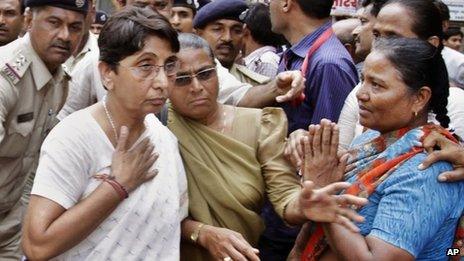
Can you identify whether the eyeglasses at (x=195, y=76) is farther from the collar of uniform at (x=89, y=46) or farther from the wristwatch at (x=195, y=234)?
the collar of uniform at (x=89, y=46)

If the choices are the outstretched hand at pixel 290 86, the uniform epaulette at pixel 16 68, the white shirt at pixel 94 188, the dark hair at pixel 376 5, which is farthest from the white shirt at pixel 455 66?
the white shirt at pixel 94 188

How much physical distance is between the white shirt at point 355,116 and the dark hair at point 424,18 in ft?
1.00

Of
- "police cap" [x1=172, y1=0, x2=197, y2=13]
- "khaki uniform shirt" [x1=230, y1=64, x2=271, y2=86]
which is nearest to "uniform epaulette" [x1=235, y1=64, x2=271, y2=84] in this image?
"khaki uniform shirt" [x1=230, y1=64, x2=271, y2=86]

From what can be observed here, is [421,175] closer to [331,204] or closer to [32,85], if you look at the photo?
[331,204]

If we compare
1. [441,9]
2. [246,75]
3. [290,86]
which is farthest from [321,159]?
[246,75]

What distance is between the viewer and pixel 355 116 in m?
3.47

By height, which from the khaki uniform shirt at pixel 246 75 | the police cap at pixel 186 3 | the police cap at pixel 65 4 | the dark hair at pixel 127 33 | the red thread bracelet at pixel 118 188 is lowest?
the khaki uniform shirt at pixel 246 75

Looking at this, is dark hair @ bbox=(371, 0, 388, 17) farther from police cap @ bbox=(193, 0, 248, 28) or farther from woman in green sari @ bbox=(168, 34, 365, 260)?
woman in green sari @ bbox=(168, 34, 365, 260)

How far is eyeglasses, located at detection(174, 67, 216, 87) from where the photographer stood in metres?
3.08

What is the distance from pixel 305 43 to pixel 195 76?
101cm

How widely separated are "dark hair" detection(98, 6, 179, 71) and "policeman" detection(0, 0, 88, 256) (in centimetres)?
122

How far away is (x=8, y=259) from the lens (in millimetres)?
4430

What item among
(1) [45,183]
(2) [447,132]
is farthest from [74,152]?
(2) [447,132]

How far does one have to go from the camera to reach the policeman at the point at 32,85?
12.7 ft
